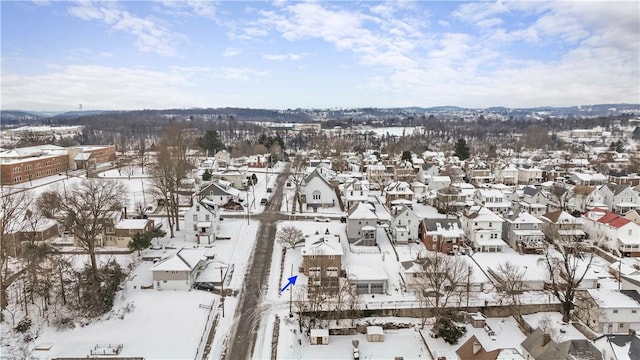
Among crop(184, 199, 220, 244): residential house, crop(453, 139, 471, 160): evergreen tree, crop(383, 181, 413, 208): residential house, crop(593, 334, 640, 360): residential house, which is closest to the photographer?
crop(593, 334, 640, 360): residential house

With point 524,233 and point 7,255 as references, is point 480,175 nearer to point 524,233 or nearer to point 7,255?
point 524,233

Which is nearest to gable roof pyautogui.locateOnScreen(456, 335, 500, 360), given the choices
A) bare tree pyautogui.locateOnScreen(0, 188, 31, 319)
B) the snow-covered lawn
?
the snow-covered lawn

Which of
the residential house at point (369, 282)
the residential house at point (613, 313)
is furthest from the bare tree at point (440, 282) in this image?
the residential house at point (613, 313)

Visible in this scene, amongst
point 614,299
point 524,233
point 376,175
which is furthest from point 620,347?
point 376,175

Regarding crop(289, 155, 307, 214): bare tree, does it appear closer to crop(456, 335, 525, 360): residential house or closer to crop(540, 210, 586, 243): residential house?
crop(540, 210, 586, 243): residential house

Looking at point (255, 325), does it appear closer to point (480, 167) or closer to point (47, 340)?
point (47, 340)

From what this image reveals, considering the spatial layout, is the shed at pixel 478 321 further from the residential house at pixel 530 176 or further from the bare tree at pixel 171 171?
the residential house at pixel 530 176

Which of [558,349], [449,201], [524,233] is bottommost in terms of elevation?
[558,349]

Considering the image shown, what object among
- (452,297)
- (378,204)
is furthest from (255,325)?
(378,204)
